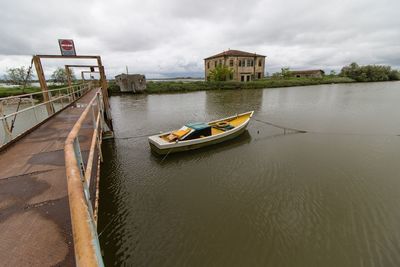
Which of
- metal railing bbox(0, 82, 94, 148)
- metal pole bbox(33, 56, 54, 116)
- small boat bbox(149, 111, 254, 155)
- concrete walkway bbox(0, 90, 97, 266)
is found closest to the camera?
concrete walkway bbox(0, 90, 97, 266)

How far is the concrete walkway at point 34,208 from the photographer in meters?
1.96

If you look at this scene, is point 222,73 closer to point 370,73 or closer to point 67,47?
point 67,47

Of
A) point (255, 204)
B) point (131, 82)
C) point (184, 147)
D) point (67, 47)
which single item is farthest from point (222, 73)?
point (255, 204)

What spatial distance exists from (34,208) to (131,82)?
37.4m

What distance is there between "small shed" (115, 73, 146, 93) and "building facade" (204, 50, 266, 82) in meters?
19.3

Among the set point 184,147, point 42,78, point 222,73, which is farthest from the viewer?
point 222,73

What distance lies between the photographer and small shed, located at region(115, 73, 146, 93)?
3644 cm

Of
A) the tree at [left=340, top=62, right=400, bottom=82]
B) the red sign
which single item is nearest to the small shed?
the red sign

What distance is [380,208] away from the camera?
5.36 metres

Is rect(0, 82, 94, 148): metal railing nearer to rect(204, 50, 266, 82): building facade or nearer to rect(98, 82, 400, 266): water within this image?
rect(98, 82, 400, 266): water

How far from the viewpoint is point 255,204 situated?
561cm

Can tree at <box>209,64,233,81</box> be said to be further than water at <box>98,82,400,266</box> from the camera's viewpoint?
Yes

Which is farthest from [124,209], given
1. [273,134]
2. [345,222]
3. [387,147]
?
[387,147]

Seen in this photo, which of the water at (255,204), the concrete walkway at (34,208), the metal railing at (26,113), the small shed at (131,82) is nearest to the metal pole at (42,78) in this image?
the metal railing at (26,113)
